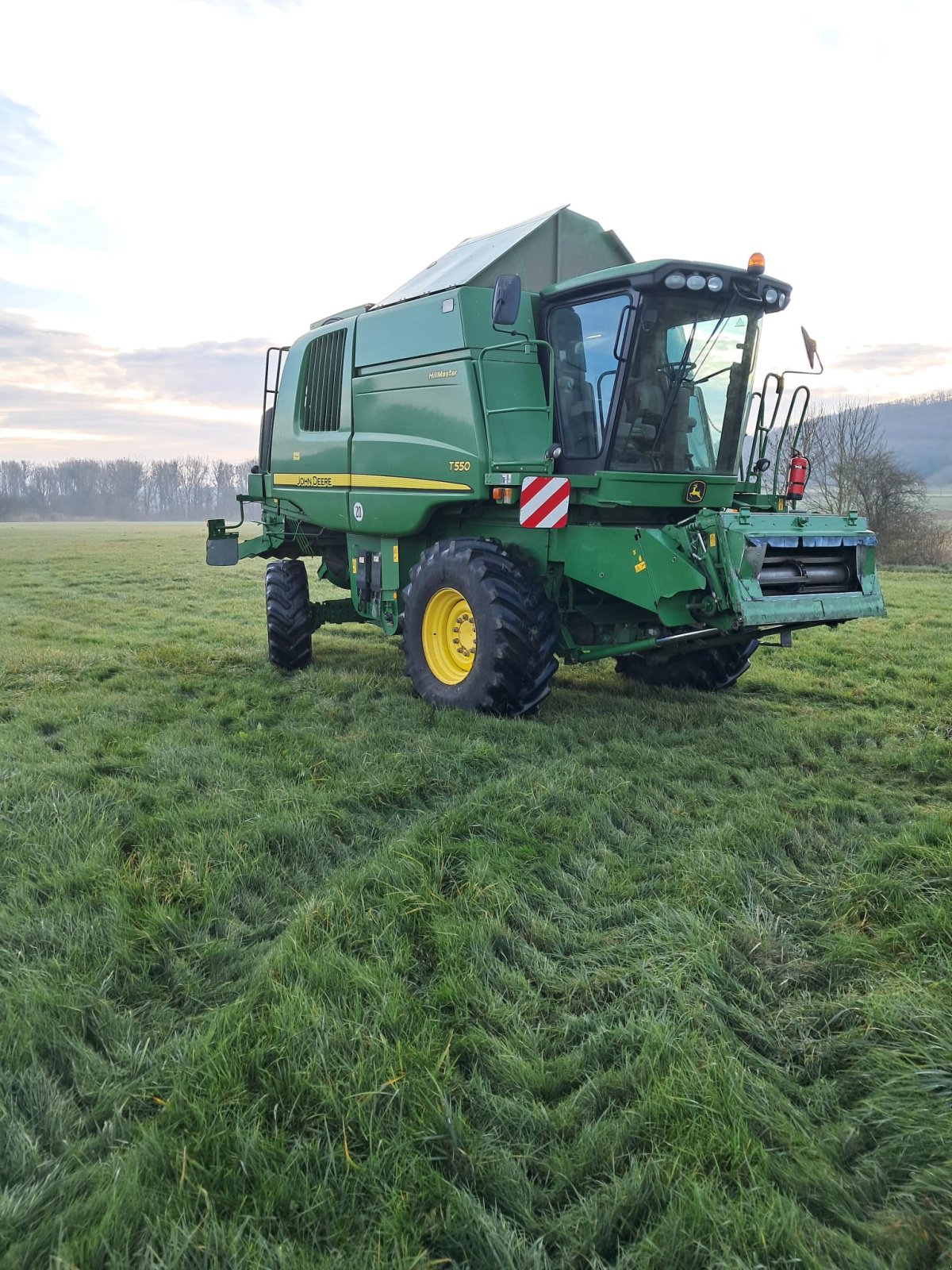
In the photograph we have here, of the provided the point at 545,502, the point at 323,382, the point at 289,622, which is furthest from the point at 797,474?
the point at 289,622

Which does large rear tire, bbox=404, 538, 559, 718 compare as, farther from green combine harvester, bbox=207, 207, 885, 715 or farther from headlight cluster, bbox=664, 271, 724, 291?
headlight cluster, bbox=664, 271, 724, 291

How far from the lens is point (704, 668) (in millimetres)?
7270

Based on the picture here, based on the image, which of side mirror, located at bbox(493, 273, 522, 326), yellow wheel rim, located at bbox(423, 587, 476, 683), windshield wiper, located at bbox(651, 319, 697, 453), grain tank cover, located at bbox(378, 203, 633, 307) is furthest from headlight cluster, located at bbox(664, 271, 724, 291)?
yellow wheel rim, located at bbox(423, 587, 476, 683)

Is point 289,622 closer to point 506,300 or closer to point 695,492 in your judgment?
point 506,300

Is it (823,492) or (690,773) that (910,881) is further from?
(823,492)

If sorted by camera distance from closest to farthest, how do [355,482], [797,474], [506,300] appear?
[506,300]
[797,474]
[355,482]

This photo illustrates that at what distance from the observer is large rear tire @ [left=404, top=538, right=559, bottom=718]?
19.0 feet

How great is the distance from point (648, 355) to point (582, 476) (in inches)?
36.6

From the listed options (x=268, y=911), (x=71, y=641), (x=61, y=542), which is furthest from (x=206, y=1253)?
(x=61, y=542)

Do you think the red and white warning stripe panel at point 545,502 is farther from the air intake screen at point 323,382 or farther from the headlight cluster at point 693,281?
the air intake screen at point 323,382

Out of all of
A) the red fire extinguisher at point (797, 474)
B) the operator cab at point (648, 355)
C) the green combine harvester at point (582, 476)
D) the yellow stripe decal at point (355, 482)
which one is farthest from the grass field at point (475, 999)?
the red fire extinguisher at point (797, 474)

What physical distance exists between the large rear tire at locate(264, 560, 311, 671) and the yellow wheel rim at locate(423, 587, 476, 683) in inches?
85.1

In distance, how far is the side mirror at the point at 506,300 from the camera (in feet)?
18.7

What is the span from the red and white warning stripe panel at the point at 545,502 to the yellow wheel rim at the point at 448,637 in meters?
0.85
